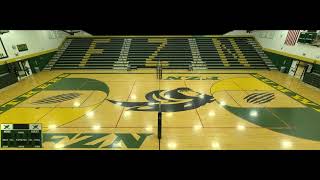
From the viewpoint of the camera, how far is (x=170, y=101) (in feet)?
39.5

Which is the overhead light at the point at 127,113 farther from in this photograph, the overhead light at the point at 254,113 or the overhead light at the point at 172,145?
the overhead light at the point at 254,113

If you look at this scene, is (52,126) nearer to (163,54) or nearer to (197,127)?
(197,127)

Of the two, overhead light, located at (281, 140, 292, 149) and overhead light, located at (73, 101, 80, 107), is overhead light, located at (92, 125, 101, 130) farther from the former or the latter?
overhead light, located at (281, 140, 292, 149)

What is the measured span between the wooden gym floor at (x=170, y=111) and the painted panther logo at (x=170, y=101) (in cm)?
5

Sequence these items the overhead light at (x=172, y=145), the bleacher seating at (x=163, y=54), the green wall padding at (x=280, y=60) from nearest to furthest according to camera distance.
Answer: the overhead light at (x=172, y=145), the green wall padding at (x=280, y=60), the bleacher seating at (x=163, y=54)

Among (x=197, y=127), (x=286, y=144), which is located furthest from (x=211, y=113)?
(x=286, y=144)

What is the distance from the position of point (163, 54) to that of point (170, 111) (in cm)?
1247

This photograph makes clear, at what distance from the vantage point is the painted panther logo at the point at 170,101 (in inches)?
437

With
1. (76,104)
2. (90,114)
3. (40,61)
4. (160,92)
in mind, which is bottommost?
(40,61)

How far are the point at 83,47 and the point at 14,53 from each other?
7490 millimetres

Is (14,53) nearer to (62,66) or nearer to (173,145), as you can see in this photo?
(62,66)

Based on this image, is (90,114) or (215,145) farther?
(90,114)

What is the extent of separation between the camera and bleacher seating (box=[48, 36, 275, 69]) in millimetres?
20875
